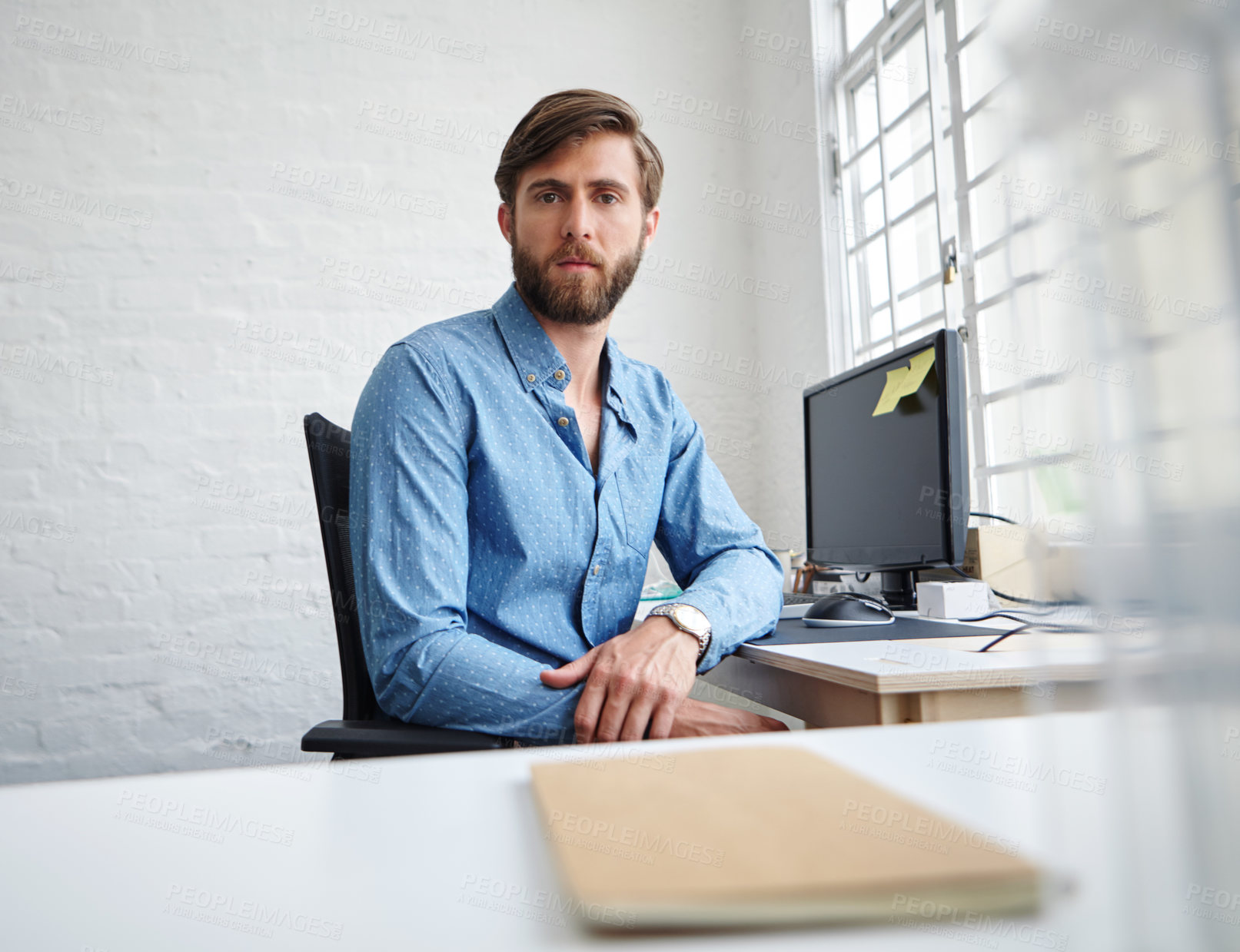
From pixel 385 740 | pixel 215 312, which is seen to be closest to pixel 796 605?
pixel 385 740

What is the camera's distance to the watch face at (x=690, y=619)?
3.63 feet

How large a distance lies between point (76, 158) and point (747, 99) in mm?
2224

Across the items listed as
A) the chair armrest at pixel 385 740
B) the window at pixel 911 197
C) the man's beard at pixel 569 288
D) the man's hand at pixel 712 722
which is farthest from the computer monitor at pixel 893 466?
the chair armrest at pixel 385 740

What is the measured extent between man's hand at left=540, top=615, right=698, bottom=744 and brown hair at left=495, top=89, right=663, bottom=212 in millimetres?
798

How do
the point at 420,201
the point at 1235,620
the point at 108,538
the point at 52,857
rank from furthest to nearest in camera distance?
the point at 420,201, the point at 108,538, the point at 52,857, the point at 1235,620

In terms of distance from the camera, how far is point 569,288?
52.7 inches

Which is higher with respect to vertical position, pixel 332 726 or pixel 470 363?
pixel 470 363

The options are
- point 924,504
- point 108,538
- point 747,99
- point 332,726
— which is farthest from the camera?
point 747,99

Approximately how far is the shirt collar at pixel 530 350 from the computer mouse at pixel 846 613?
43 cm

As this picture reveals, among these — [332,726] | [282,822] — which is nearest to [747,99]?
[332,726]

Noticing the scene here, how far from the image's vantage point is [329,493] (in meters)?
1.15

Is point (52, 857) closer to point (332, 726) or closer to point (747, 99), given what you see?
point (332, 726)

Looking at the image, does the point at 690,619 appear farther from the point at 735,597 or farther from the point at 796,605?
the point at 796,605

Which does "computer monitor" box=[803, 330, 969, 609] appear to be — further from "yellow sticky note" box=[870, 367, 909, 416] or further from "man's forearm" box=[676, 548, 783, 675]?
"man's forearm" box=[676, 548, 783, 675]
